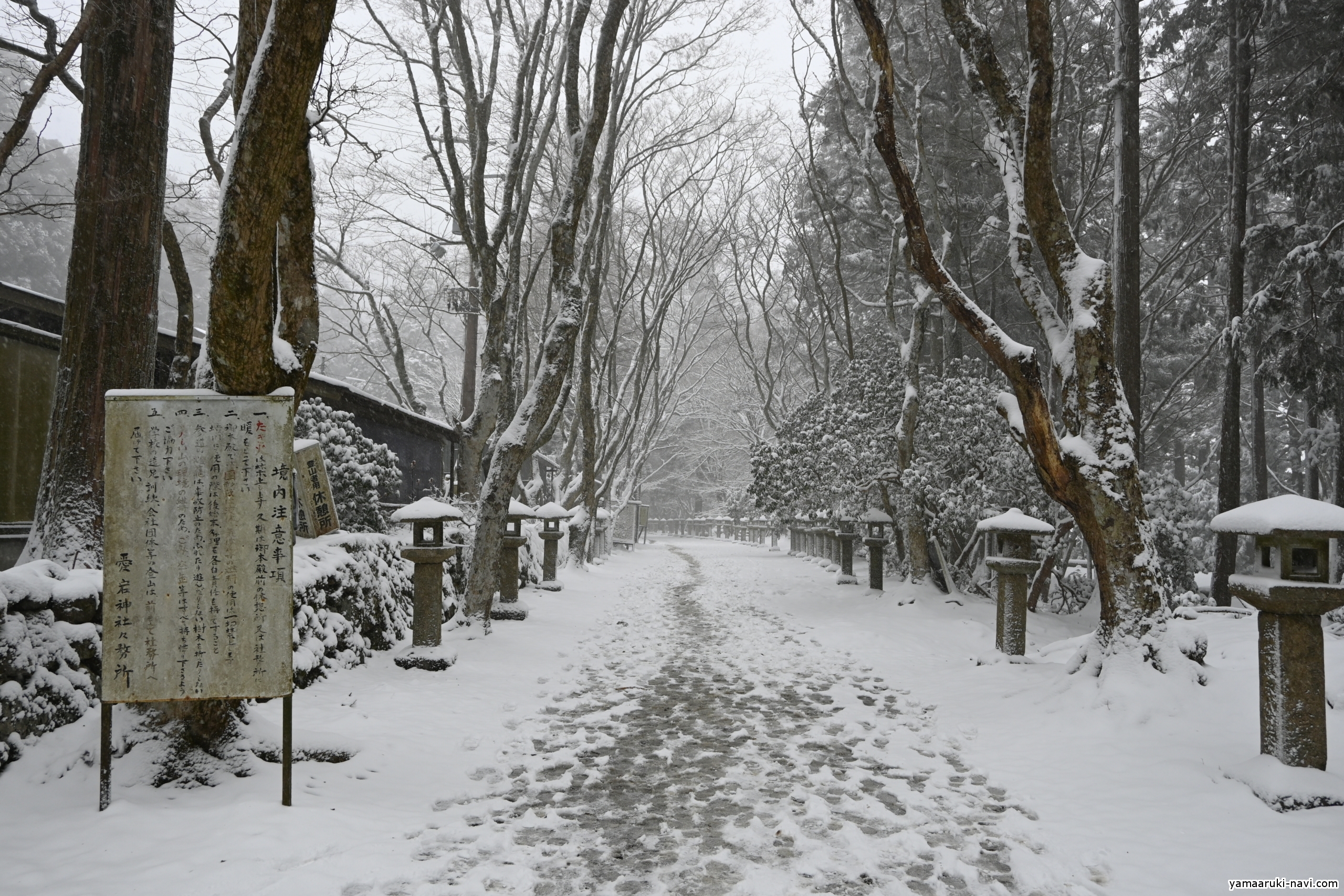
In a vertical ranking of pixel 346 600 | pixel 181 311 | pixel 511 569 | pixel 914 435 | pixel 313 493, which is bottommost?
pixel 511 569

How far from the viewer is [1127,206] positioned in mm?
9336

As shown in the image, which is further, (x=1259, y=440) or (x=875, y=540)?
(x=1259, y=440)

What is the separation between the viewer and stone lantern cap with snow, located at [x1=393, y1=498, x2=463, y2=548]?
695cm

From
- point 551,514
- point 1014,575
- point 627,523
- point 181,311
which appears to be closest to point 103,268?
point 181,311

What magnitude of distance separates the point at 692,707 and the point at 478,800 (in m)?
2.46

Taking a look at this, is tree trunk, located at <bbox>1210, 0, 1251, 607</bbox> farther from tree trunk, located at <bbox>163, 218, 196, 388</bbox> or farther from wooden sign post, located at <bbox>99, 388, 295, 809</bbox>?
tree trunk, located at <bbox>163, 218, 196, 388</bbox>

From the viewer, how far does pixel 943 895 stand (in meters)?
3.25

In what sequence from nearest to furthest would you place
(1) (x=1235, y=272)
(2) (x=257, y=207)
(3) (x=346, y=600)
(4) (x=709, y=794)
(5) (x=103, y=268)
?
1. (2) (x=257, y=207)
2. (4) (x=709, y=794)
3. (5) (x=103, y=268)
4. (3) (x=346, y=600)
5. (1) (x=1235, y=272)

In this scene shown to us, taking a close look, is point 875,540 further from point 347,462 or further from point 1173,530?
point 347,462

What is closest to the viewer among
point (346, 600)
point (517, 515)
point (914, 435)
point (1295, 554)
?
point (1295, 554)

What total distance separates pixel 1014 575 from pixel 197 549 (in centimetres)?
714

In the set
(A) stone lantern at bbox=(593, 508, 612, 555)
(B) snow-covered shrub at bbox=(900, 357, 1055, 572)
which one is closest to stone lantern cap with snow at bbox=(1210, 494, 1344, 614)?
(B) snow-covered shrub at bbox=(900, 357, 1055, 572)

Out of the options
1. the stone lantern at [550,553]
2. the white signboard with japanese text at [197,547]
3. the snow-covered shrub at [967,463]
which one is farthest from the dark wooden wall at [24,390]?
the snow-covered shrub at [967,463]

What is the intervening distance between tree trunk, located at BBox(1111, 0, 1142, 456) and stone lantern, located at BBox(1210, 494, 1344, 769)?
532 cm
